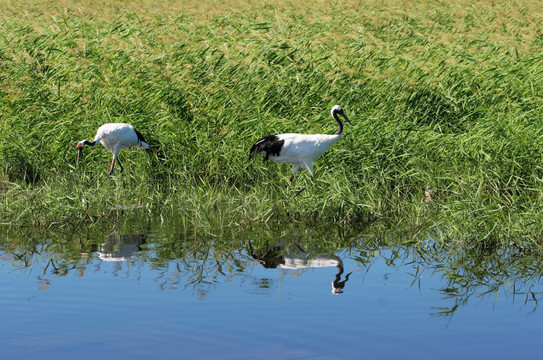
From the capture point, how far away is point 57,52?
50.1 feet

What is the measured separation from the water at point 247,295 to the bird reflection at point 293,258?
0.06 ft

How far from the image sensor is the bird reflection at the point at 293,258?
7660mm

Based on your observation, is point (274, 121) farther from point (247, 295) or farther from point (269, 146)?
point (247, 295)

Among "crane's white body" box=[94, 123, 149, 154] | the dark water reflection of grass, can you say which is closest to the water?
the dark water reflection of grass

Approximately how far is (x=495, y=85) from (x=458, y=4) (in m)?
11.6

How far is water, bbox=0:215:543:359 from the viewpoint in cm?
543

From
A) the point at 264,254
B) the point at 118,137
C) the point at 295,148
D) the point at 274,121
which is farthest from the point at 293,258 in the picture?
the point at 274,121

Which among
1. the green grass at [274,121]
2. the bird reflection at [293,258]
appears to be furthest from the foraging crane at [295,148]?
the bird reflection at [293,258]

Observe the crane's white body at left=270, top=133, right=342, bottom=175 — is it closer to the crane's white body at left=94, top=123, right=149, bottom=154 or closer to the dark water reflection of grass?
the dark water reflection of grass

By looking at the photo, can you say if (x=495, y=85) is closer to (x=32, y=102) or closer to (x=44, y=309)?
(x=32, y=102)

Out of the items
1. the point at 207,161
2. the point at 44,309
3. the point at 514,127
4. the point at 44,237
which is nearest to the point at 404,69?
the point at 514,127

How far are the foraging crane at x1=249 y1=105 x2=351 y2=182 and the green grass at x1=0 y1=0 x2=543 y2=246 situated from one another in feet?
0.74

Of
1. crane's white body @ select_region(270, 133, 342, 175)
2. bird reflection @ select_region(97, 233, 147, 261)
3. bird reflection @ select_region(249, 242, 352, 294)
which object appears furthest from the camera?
crane's white body @ select_region(270, 133, 342, 175)

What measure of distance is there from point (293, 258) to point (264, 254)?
1.02 ft
